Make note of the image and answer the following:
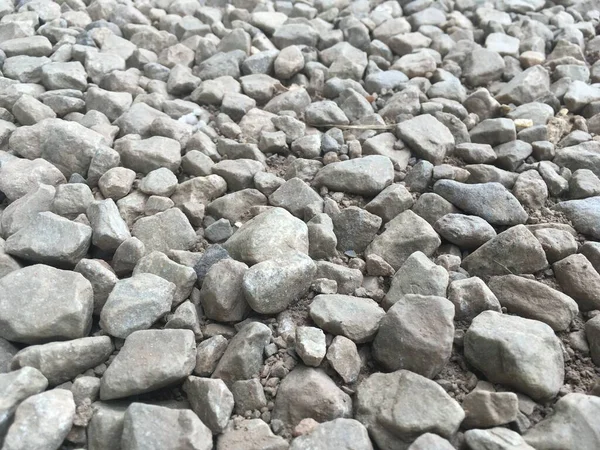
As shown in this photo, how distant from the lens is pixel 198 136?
1.67m

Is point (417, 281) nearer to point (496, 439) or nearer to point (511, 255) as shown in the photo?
point (511, 255)

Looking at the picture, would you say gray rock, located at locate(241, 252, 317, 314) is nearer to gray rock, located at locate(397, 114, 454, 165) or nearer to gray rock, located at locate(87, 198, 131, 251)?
gray rock, located at locate(87, 198, 131, 251)

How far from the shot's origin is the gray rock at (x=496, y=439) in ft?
2.91

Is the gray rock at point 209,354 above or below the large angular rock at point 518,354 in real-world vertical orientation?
below

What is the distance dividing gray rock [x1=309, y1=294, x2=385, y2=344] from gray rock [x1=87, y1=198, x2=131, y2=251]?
50cm

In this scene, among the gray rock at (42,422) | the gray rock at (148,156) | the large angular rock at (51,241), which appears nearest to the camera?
the gray rock at (42,422)

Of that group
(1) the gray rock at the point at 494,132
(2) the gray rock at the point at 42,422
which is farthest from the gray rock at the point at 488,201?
(2) the gray rock at the point at 42,422

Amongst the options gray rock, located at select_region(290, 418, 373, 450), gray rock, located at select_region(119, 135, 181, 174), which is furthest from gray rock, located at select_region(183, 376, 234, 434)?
gray rock, located at select_region(119, 135, 181, 174)

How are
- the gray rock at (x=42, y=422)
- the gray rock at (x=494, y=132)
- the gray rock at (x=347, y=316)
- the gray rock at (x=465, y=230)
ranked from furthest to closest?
1. the gray rock at (x=494, y=132)
2. the gray rock at (x=465, y=230)
3. the gray rock at (x=347, y=316)
4. the gray rock at (x=42, y=422)

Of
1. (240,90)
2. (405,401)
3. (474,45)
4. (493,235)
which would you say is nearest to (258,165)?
(240,90)

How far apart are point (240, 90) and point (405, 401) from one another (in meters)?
1.37

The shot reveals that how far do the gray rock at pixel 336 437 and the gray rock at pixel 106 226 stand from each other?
2.13ft

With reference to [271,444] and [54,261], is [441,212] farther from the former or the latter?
[54,261]

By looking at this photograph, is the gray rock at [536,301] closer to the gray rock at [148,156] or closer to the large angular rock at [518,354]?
the large angular rock at [518,354]
